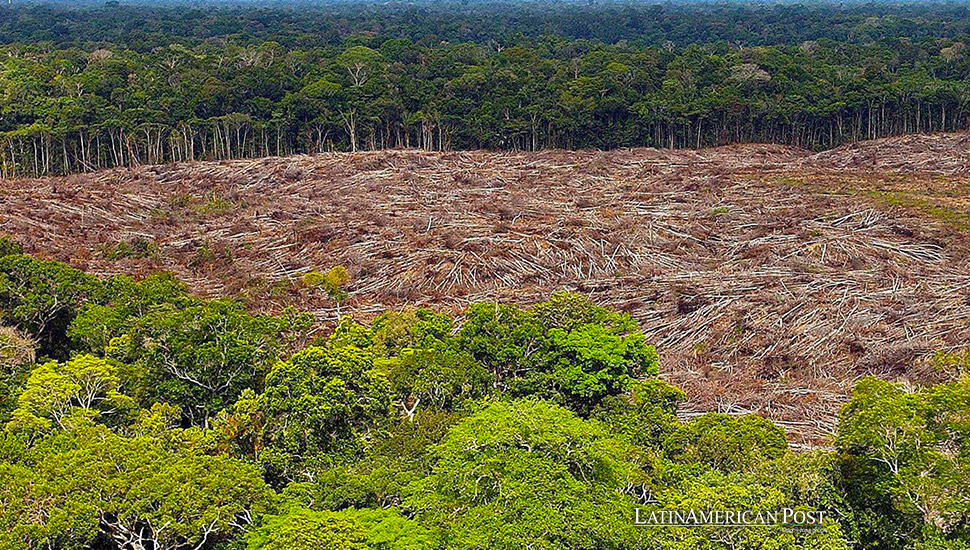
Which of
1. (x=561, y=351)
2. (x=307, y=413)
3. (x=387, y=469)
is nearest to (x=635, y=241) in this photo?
(x=561, y=351)

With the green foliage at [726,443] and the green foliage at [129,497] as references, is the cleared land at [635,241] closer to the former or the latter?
the green foliage at [726,443]

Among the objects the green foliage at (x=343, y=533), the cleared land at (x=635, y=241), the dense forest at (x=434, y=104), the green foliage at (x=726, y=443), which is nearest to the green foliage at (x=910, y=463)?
the green foliage at (x=726, y=443)

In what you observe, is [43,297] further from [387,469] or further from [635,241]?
[635,241]

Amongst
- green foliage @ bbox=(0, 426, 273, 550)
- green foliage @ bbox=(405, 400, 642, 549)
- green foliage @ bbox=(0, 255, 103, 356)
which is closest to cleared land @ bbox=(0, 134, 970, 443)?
green foliage @ bbox=(0, 255, 103, 356)

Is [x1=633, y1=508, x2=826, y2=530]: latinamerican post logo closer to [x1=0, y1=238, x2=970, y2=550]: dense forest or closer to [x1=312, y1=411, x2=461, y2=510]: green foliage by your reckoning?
[x1=0, y1=238, x2=970, y2=550]: dense forest

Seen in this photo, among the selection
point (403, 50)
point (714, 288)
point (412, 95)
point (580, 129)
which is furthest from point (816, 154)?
point (403, 50)

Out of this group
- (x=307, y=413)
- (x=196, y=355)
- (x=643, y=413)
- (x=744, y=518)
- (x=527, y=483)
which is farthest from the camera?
(x=196, y=355)
